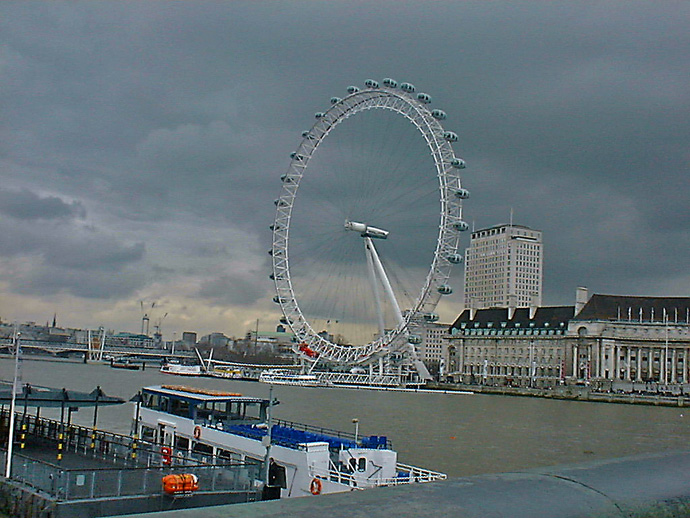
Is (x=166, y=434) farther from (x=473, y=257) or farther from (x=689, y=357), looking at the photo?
(x=473, y=257)

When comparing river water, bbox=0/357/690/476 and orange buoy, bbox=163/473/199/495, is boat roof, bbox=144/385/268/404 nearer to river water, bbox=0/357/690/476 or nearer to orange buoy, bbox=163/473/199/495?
river water, bbox=0/357/690/476

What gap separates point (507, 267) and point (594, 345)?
6933 centimetres

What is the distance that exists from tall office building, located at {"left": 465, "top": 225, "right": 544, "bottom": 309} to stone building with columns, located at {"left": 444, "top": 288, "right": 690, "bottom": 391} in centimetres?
5185

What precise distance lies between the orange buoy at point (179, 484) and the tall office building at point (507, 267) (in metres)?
171

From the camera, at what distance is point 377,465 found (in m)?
20.4

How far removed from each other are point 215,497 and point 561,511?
46.1ft

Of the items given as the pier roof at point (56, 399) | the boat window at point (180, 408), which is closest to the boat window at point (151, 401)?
the boat window at point (180, 408)

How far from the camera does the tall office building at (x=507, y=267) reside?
186 meters

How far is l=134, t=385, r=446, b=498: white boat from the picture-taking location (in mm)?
19297

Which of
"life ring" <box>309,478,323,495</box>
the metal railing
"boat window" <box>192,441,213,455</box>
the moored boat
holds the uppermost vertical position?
the metal railing

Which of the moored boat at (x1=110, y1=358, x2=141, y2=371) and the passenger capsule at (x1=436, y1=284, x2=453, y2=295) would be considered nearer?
the passenger capsule at (x1=436, y1=284, x2=453, y2=295)

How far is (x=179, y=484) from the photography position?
48.7ft

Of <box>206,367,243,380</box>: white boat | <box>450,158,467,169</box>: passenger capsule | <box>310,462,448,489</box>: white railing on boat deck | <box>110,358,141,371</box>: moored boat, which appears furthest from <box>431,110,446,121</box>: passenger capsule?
<box>110,358,141,371</box>: moored boat

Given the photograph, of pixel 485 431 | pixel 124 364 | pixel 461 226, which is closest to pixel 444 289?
pixel 461 226
